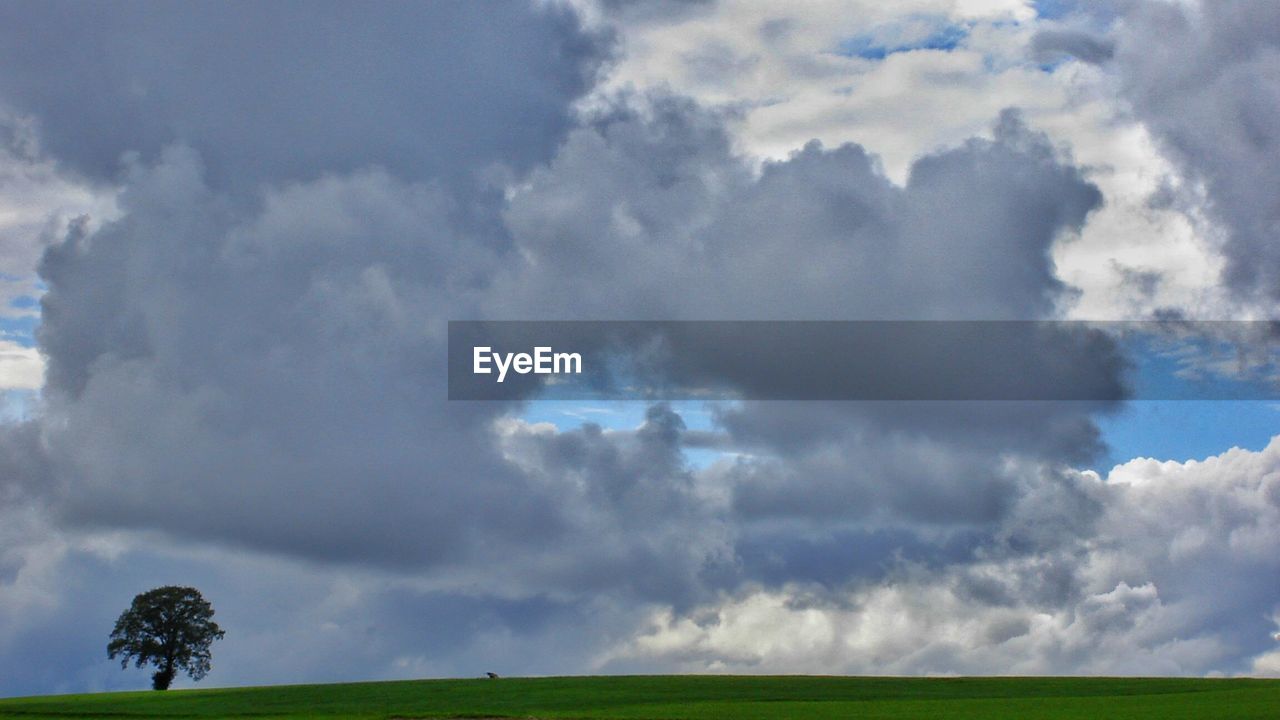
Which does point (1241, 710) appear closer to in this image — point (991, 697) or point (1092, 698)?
point (1092, 698)

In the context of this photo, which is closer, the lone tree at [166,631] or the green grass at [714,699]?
the green grass at [714,699]

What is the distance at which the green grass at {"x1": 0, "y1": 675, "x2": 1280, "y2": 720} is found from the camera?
67.4 meters

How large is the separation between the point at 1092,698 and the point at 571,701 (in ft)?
103

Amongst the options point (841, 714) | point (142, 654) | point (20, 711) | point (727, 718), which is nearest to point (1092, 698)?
point (841, 714)

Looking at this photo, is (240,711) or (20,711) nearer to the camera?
(240,711)

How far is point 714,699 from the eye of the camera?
78.3m

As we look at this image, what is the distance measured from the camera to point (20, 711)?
83.9 metres

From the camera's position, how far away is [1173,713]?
64375 millimetres

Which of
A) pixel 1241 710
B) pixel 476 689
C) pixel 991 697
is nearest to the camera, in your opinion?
pixel 1241 710

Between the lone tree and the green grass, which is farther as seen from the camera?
the lone tree

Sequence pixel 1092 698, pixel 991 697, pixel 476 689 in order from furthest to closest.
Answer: pixel 476 689 → pixel 991 697 → pixel 1092 698

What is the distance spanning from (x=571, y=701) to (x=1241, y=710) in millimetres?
37853

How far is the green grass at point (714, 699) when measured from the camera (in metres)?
67.4

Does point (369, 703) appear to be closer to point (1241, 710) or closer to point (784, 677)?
point (784, 677)
